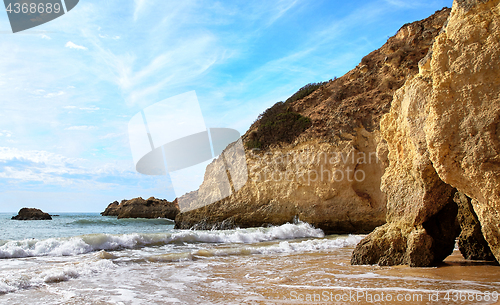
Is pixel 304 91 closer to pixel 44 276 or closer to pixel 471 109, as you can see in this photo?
pixel 471 109

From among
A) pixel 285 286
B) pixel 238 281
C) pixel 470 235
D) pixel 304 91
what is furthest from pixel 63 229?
pixel 470 235

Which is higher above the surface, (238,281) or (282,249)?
(238,281)

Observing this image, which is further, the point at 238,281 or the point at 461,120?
the point at 238,281

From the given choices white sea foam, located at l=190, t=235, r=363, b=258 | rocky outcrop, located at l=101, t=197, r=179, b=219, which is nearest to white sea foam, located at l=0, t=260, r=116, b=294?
white sea foam, located at l=190, t=235, r=363, b=258

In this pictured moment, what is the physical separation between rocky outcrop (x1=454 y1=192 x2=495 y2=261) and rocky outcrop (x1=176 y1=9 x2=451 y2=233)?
7225 millimetres

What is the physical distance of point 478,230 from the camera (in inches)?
218

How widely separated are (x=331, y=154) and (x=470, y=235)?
8.35 metres

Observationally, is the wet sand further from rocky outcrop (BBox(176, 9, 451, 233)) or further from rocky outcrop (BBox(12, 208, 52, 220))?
rocky outcrop (BBox(12, 208, 52, 220))

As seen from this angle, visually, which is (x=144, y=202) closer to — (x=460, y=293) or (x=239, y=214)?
(x=239, y=214)

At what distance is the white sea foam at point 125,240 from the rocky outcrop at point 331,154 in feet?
4.49

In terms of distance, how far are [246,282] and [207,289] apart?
702mm

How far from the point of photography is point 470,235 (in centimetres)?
568

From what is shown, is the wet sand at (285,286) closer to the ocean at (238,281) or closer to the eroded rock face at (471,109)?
the ocean at (238,281)

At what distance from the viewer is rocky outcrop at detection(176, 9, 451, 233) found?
13.4 meters
